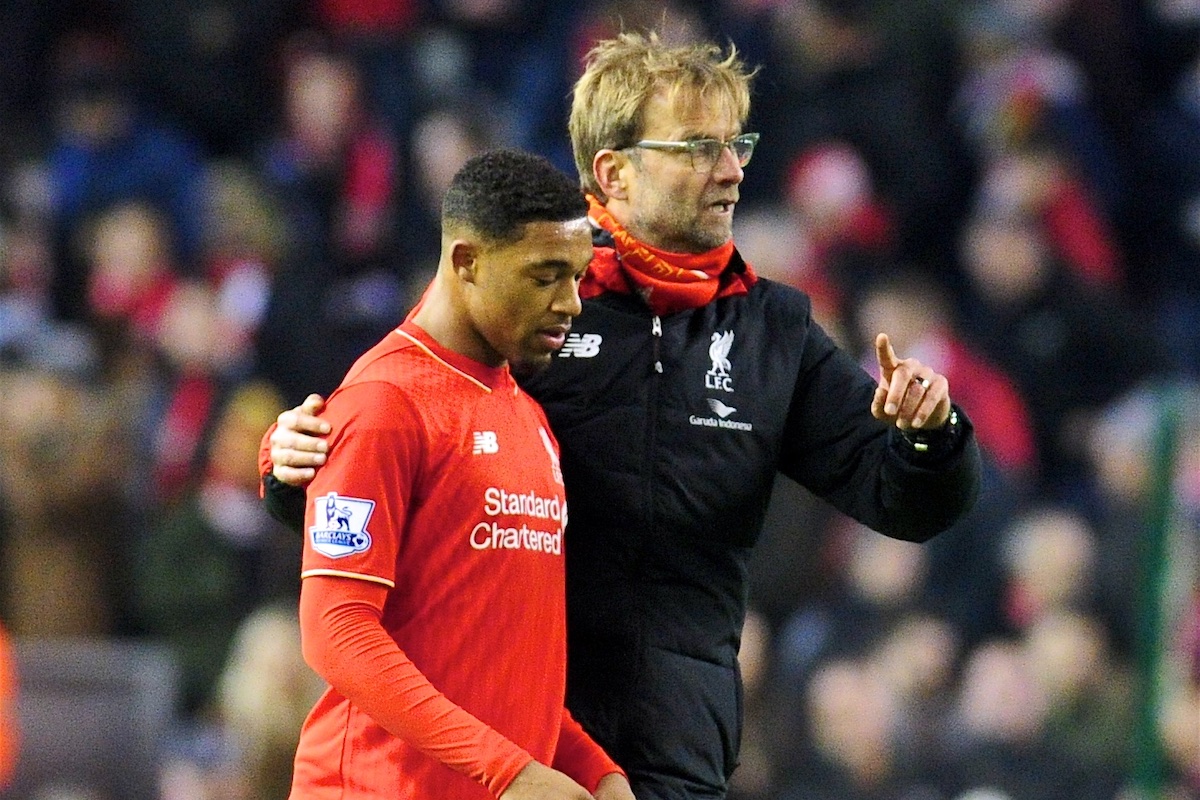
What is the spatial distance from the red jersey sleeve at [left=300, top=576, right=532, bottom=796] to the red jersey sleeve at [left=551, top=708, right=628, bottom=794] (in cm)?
33

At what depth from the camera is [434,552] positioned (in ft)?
9.52

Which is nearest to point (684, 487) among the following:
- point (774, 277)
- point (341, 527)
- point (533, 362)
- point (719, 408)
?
point (719, 408)

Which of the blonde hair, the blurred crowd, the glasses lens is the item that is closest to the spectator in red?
the blurred crowd

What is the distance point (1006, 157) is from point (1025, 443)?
3.57ft

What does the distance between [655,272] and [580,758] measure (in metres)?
0.76

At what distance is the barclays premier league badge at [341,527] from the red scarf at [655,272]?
0.72 meters

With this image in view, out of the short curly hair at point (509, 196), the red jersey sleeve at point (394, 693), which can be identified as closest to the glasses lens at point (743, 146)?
the short curly hair at point (509, 196)

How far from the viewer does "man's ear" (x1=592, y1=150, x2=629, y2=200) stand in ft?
11.1

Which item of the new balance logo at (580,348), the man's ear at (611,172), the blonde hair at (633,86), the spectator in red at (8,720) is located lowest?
the spectator in red at (8,720)

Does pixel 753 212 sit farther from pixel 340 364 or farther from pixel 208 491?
pixel 208 491

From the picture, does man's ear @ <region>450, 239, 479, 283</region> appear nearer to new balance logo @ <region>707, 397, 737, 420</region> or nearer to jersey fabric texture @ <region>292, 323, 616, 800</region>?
jersey fabric texture @ <region>292, 323, 616, 800</region>

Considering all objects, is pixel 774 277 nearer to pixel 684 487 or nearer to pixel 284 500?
pixel 684 487

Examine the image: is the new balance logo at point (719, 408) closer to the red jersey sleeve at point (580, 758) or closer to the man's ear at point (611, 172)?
the man's ear at point (611, 172)

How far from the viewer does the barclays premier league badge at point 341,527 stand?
280 cm
